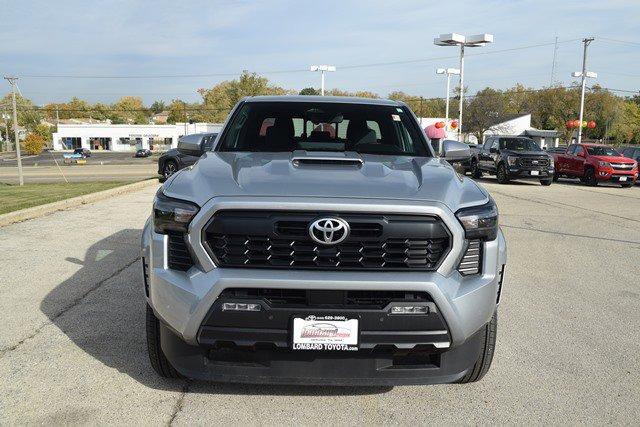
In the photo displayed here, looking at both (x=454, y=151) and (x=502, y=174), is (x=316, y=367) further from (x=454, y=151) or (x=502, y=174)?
(x=502, y=174)

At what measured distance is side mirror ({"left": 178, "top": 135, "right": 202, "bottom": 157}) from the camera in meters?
4.57

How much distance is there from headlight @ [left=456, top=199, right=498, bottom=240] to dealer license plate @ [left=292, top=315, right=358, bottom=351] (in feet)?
2.42

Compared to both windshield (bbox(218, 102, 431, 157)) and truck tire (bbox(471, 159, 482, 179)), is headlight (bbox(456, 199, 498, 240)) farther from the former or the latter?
truck tire (bbox(471, 159, 482, 179))

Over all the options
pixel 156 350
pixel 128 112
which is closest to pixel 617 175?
pixel 156 350

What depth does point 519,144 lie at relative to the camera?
21.3m

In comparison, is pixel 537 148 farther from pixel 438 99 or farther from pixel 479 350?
pixel 438 99

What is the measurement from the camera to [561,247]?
817 centimetres

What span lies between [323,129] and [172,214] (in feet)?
6.62

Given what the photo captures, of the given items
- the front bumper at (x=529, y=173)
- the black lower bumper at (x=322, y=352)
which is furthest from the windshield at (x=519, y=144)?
the black lower bumper at (x=322, y=352)

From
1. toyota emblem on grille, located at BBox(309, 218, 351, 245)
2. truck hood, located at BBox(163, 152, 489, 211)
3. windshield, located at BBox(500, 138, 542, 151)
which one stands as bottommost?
windshield, located at BBox(500, 138, 542, 151)

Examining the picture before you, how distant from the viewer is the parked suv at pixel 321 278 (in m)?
2.71

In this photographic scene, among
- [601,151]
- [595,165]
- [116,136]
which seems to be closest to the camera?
[595,165]

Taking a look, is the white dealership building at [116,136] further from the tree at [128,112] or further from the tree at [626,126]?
the tree at [626,126]

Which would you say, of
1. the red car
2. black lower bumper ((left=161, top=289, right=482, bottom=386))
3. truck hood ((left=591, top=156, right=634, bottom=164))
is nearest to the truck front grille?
black lower bumper ((left=161, top=289, right=482, bottom=386))
